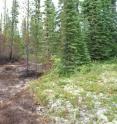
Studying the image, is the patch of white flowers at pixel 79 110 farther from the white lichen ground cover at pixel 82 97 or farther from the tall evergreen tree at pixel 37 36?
the tall evergreen tree at pixel 37 36

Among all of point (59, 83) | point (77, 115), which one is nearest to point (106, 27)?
point (59, 83)

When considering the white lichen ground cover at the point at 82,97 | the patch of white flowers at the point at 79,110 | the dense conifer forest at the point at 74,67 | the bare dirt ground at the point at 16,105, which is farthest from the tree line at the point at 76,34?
the patch of white flowers at the point at 79,110

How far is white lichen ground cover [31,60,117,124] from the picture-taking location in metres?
17.6

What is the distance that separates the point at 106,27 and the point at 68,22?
7.10 m

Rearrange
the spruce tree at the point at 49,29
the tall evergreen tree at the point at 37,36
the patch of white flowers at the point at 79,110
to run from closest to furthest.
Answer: the patch of white flowers at the point at 79,110, the spruce tree at the point at 49,29, the tall evergreen tree at the point at 37,36

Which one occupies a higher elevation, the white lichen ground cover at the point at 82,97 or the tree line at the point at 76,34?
the tree line at the point at 76,34

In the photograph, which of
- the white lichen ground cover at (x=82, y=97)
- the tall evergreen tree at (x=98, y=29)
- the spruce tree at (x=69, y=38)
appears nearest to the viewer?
the white lichen ground cover at (x=82, y=97)

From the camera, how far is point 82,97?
20.3 m

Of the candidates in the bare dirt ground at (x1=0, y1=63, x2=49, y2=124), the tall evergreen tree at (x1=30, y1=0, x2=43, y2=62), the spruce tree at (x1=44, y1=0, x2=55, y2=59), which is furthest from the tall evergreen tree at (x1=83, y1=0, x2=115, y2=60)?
the tall evergreen tree at (x1=30, y1=0, x2=43, y2=62)

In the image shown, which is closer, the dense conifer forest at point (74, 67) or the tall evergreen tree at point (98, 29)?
the dense conifer forest at point (74, 67)

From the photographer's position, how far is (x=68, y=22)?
2894 cm

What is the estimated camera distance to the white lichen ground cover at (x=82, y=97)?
693 inches

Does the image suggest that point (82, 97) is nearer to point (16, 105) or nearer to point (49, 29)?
point (16, 105)

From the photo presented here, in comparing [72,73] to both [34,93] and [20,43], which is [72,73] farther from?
[20,43]
